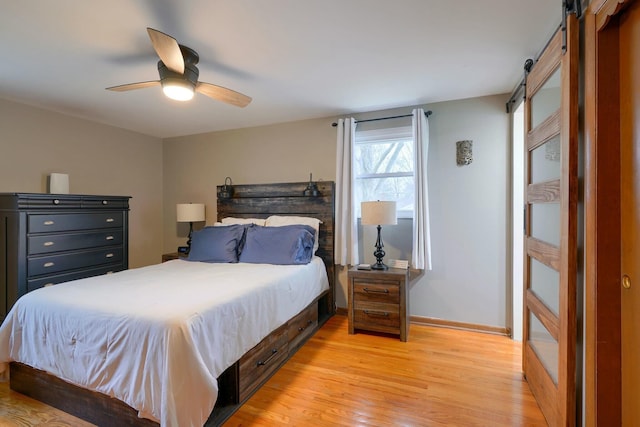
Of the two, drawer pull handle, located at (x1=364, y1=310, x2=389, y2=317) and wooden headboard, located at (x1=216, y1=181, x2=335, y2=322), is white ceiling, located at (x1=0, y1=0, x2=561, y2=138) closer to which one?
wooden headboard, located at (x1=216, y1=181, x2=335, y2=322)

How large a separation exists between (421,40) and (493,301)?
2.44 meters

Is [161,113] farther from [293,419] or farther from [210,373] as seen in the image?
[293,419]

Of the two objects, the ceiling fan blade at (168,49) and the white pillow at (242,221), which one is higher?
the ceiling fan blade at (168,49)

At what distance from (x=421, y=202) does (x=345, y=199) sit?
0.80 metres

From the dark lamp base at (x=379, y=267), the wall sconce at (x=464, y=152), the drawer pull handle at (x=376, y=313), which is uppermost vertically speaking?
the wall sconce at (x=464, y=152)

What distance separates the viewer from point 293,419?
1695 millimetres

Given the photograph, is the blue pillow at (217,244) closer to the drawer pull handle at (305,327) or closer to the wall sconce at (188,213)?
the wall sconce at (188,213)

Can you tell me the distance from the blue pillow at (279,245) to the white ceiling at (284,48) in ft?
4.37

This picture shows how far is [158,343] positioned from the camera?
1364 mm

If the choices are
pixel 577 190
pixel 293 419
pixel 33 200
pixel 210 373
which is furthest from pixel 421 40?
pixel 33 200

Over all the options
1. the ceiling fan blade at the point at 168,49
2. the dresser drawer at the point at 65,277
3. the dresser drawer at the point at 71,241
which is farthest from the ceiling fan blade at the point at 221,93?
the dresser drawer at the point at 65,277

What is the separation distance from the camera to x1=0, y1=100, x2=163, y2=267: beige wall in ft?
9.45

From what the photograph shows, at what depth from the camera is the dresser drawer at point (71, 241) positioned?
261cm

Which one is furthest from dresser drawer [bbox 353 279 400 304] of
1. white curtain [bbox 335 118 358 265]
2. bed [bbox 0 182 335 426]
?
bed [bbox 0 182 335 426]
